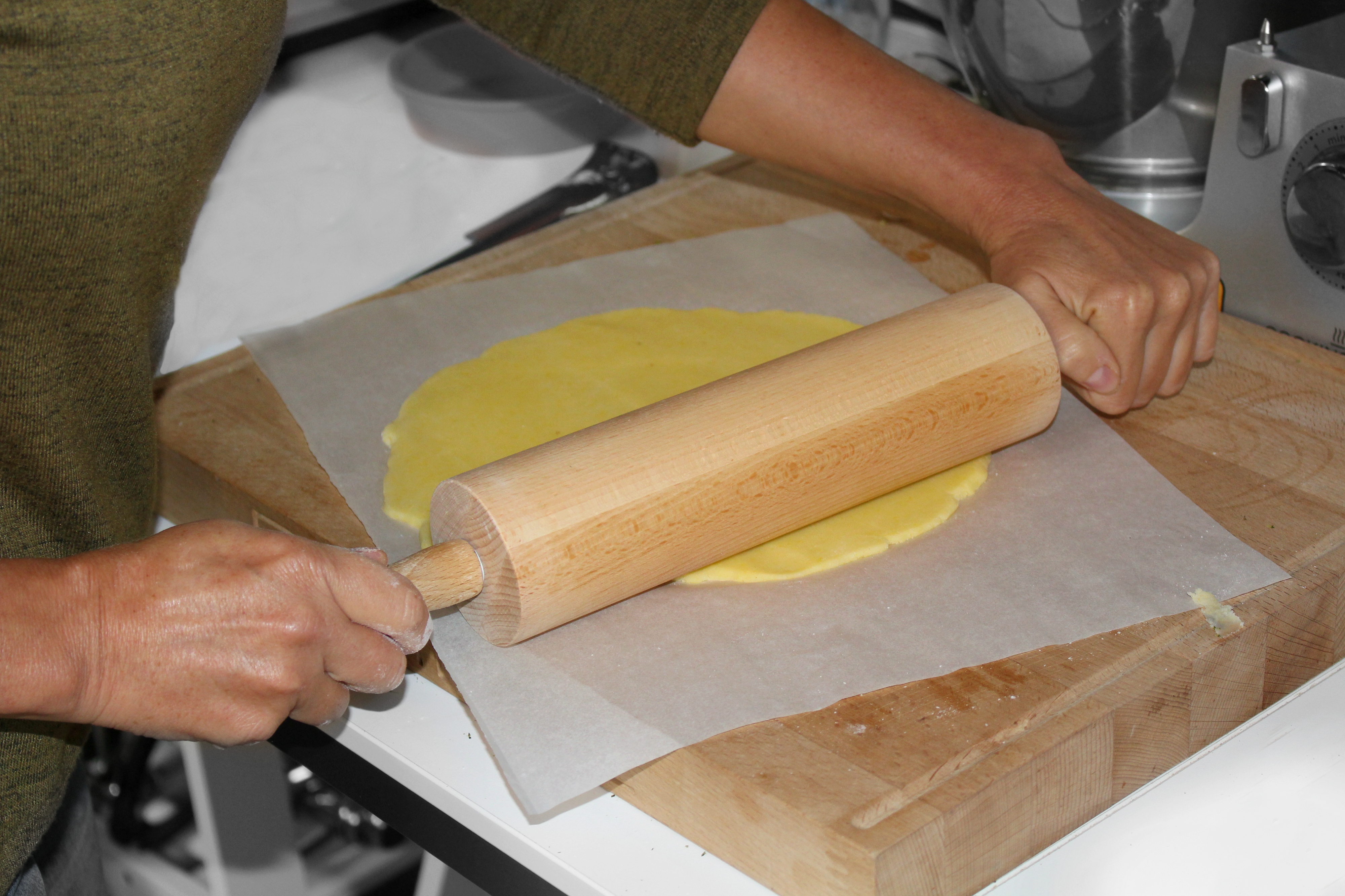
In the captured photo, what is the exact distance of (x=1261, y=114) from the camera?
1127 millimetres

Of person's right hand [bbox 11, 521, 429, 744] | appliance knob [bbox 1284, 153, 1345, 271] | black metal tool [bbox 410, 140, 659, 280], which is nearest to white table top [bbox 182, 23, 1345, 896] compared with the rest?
person's right hand [bbox 11, 521, 429, 744]

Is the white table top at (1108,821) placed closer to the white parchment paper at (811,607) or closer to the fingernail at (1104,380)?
the white parchment paper at (811,607)

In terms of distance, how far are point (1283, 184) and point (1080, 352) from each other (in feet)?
0.95

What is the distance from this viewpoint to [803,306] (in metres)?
1.25

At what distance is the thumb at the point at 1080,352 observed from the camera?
1.03 metres

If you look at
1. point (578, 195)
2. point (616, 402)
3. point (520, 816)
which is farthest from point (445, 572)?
point (578, 195)

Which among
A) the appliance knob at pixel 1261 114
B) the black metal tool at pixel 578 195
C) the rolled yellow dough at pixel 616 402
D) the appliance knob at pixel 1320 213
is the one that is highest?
the appliance knob at pixel 1261 114

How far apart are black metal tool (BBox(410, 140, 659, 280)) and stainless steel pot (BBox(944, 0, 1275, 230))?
46 cm

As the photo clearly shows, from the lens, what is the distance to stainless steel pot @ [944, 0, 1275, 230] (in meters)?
1.19

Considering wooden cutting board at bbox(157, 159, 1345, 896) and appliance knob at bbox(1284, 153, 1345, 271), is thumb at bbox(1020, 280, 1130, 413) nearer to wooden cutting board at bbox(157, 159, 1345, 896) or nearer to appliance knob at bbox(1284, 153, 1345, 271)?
wooden cutting board at bbox(157, 159, 1345, 896)

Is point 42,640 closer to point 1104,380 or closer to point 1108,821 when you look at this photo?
point 1108,821

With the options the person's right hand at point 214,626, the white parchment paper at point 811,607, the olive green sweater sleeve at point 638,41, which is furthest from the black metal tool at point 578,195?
the person's right hand at point 214,626

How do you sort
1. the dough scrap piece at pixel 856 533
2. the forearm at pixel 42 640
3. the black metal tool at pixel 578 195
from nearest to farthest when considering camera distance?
1. the forearm at pixel 42 640
2. the dough scrap piece at pixel 856 533
3. the black metal tool at pixel 578 195

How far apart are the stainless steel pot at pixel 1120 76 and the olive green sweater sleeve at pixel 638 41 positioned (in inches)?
11.0
